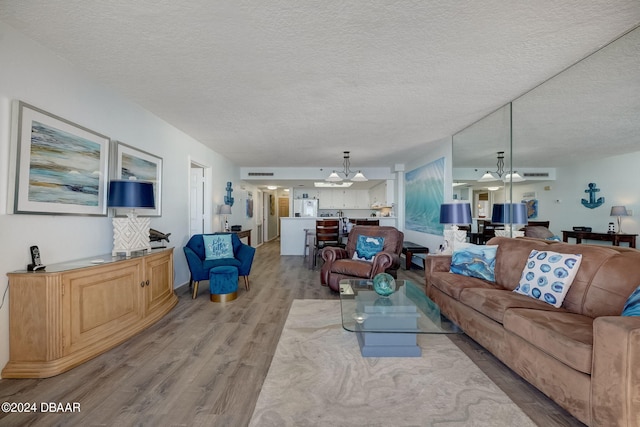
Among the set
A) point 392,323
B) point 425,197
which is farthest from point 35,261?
point 425,197

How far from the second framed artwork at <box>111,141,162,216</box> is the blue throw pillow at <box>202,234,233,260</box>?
2.52 ft

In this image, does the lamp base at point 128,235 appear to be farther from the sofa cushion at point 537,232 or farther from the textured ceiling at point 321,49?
the sofa cushion at point 537,232

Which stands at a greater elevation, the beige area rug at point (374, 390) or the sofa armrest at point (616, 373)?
the sofa armrest at point (616, 373)

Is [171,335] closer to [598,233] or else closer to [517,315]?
[517,315]

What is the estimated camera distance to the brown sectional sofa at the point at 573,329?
4.30 feet

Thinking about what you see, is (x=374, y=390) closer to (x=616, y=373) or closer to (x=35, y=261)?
(x=616, y=373)

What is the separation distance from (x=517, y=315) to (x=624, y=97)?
206 cm

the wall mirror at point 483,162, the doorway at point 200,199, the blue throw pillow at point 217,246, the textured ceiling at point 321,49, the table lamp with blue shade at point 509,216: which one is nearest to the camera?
the textured ceiling at point 321,49

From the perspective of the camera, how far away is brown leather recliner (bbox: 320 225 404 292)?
12.6 ft

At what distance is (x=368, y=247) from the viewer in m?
4.32

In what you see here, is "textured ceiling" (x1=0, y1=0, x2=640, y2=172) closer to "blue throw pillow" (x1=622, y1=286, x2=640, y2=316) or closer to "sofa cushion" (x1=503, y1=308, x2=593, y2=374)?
"blue throw pillow" (x1=622, y1=286, x2=640, y2=316)

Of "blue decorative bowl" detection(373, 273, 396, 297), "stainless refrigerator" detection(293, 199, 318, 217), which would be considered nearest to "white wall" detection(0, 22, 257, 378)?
"blue decorative bowl" detection(373, 273, 396, 297)

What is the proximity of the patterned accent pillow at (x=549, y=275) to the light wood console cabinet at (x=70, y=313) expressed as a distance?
11.7 ft

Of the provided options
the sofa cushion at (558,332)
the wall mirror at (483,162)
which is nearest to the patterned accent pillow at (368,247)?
the wall mirror at (483,162)
